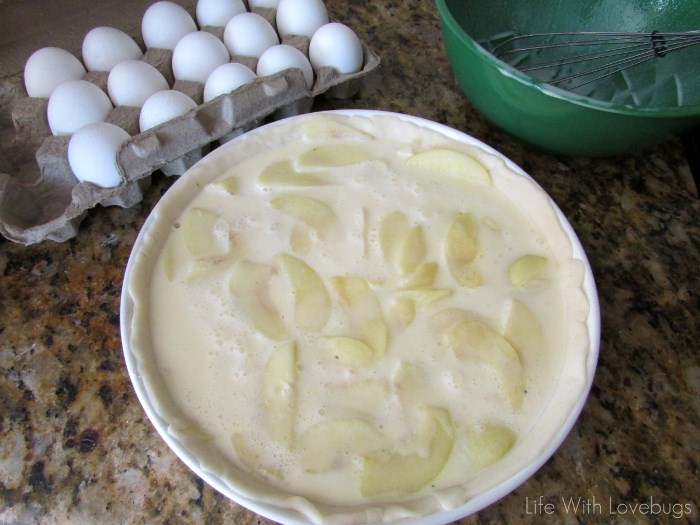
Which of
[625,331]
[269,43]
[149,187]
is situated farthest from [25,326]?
[625,331]

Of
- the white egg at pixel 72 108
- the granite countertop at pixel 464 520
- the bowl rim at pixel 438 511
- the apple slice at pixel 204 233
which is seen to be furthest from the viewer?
the white egg at pixel 72 108

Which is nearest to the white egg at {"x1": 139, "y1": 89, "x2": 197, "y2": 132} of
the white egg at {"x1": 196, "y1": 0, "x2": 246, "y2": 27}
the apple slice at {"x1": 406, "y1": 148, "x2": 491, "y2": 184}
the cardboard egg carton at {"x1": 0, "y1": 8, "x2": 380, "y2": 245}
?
the cardboard egg carton at {"x1": 0, "y1": 8, "x2": 380, "y2": 245}

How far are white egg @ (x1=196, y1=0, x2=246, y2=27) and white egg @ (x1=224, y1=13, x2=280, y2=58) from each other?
0.16ft

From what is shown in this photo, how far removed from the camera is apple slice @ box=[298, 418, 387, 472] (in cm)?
79

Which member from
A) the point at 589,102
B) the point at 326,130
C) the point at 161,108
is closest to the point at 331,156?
the point at 326,130

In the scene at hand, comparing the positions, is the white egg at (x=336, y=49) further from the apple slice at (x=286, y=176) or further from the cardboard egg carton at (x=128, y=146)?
the apple slice at (x=286, y=176)

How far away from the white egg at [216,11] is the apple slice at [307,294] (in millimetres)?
655

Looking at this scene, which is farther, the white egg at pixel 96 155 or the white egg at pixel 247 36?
the white egg at pixel 247 36

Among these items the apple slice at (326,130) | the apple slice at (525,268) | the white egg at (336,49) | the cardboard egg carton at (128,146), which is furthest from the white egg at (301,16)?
the apple slice at (525,268)

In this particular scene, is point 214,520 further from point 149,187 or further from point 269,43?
point 269,43

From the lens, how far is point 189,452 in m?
0.76

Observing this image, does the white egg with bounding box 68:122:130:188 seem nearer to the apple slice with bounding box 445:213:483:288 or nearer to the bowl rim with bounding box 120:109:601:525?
the bowl rim with bounding box 120:109:601:525

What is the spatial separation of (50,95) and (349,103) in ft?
2.10

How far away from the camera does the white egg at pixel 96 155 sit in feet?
3.27
